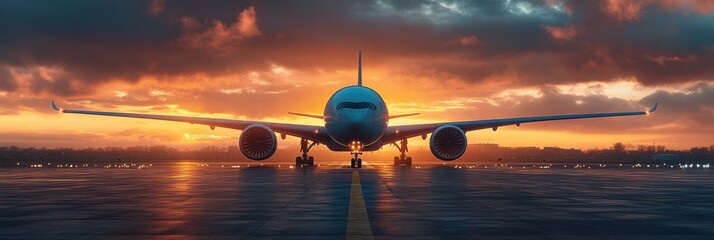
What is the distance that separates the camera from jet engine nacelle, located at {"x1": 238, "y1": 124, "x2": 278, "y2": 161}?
37.5m

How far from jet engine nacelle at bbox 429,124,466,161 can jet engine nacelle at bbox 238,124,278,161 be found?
8723 millimetres

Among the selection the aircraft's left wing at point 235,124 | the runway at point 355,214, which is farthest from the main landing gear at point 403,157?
the runway at point 355,214

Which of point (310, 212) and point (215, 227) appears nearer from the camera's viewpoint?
point (215, 227)

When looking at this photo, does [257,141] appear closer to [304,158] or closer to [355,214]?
[304,158]

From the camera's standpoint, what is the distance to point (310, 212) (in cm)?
1103

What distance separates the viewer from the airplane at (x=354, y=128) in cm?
3522

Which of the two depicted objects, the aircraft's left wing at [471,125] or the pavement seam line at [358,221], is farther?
the aircraft's left wing at [471,125]

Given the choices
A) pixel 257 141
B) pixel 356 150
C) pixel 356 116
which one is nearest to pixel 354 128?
pixel 356 116

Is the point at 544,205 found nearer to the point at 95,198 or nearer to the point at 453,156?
the point at 95,198

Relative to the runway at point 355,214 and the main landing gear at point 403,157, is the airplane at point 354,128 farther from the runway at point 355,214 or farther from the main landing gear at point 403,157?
the runway at point 355,214

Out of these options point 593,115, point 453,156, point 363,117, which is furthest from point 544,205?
point 593,115

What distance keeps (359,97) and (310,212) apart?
80.6 ft

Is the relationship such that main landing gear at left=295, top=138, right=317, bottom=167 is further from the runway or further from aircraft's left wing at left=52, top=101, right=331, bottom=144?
the runway

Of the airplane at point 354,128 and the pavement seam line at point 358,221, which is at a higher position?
the airplane at point 354,128
